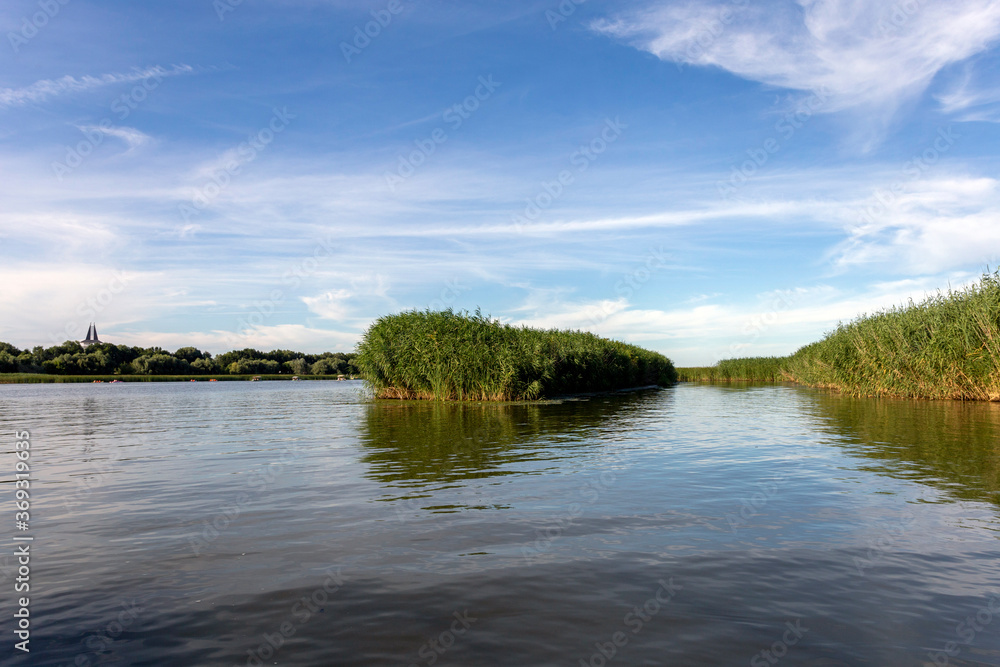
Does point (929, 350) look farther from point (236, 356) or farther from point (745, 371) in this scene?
point (236, 356)

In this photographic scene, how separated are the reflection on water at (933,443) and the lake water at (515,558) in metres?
0.14

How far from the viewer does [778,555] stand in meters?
7.01

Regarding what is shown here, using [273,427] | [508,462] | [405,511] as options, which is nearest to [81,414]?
[273,427]

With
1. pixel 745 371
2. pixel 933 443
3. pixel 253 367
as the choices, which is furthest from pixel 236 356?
pixel 933 443

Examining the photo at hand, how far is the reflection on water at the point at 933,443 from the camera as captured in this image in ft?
37.1

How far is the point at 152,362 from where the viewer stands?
96.8 metres

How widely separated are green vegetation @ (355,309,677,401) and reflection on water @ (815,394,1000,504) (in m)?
15.2

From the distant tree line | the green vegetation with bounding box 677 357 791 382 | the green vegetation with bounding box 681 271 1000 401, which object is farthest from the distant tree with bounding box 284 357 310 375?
the green vegetation with bounding box 681 271 1000 401

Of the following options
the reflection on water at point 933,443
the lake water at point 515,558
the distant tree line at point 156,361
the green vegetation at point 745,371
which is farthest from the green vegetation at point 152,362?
the lake water at point 515,558

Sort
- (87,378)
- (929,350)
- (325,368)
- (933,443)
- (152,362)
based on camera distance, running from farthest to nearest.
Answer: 1. (325,368)
2. (152,362)
3. (87,378)
4. (929,350)
5. (933,443)

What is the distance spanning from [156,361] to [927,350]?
104m

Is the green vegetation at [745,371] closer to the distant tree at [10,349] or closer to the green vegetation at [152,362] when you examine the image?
the green vegetation at [152,362]

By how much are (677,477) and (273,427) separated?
15835mm

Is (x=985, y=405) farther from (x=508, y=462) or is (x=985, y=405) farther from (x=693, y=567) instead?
(x=693, y=567)
